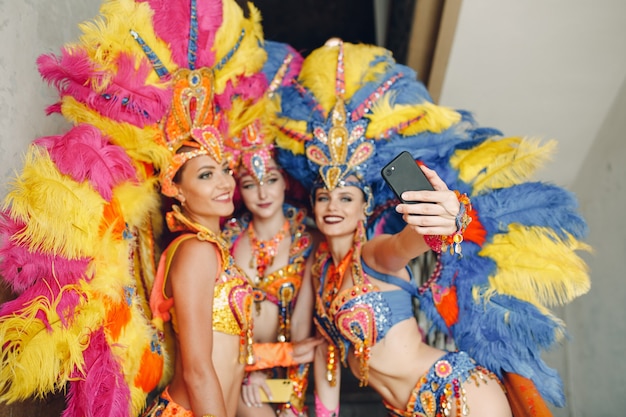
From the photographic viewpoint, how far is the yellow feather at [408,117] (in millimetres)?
2422

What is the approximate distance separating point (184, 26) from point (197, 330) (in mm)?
1189

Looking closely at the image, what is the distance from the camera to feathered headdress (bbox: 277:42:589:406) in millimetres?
2271

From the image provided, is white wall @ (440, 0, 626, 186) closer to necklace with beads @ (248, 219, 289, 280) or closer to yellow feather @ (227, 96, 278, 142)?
yellow feather @ (227, 96, 278, 142)

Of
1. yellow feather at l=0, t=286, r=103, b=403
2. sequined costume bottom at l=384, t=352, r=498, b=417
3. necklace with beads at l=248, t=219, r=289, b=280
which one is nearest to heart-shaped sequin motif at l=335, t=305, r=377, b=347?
sequined costume bottom at l=384, t=352, r=498, b=417

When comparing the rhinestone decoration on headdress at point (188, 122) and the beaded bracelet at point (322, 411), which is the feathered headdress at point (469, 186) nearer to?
the rhinestone decoration on headdress at point (188, 122)

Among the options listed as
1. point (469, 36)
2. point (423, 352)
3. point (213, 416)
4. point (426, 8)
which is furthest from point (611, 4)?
point (213, 416)

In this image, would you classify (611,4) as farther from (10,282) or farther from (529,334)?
(10,282)

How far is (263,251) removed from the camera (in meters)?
2.77

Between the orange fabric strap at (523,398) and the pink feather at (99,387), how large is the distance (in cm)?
146

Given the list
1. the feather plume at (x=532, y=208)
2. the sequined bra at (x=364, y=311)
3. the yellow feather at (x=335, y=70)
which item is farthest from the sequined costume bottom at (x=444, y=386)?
the yellow feather at (x=335, y=70)

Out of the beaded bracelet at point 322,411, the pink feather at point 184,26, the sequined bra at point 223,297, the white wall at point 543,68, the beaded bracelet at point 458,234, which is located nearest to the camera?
the beaded bracelet at point 458,234

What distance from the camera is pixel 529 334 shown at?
2.26 meters

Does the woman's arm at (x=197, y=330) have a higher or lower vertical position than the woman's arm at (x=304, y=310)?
higher

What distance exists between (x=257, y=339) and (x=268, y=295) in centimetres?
24
